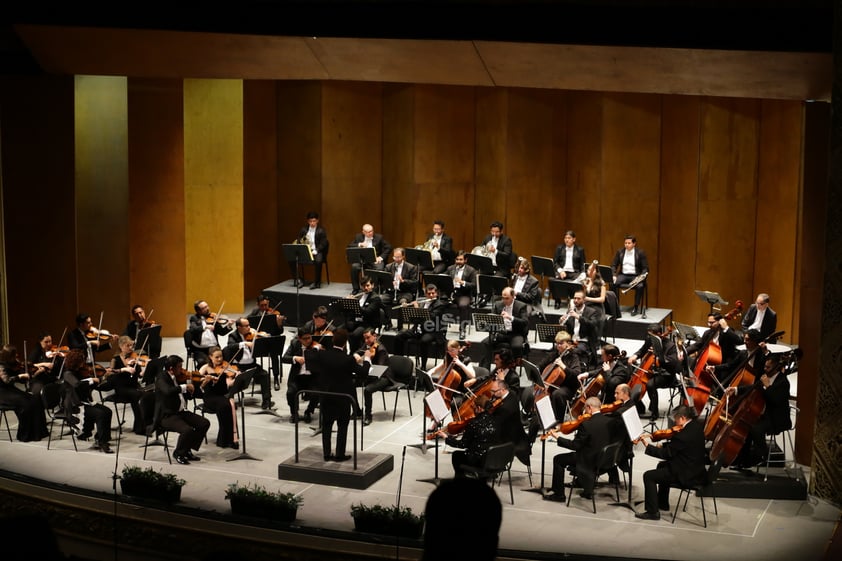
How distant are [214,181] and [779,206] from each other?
357 inches

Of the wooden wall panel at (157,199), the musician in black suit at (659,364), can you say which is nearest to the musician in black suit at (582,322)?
the musician in black suit at (659,364)

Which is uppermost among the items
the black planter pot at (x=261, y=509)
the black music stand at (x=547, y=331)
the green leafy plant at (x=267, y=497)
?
A: the black music stand at (x=547, y=331)

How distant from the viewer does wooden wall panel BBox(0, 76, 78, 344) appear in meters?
13.3

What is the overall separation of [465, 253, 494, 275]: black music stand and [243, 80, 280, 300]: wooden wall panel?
4.94m

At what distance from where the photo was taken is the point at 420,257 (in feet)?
51.0

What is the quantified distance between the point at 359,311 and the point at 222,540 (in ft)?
23.1

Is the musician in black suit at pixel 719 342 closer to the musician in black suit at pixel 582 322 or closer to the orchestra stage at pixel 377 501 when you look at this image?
the musician in black suit at pixel 582 322

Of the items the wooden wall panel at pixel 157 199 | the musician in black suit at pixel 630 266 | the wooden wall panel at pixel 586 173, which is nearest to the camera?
the wooden wall panel at pixel 157 199

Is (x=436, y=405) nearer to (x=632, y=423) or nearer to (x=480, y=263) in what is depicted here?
(x=632, y=423)

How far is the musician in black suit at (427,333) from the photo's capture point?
13.9m

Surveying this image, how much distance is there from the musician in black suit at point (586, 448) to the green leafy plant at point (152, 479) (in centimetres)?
335

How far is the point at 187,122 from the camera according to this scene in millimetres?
17750

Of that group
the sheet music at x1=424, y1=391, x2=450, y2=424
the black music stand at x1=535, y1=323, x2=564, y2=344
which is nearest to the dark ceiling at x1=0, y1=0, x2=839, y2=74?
the sheet music at x1=424, y1=391, x2=450, y2=424

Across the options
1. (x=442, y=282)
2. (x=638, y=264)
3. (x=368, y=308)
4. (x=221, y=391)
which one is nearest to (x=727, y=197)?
(x=638, y=264)
